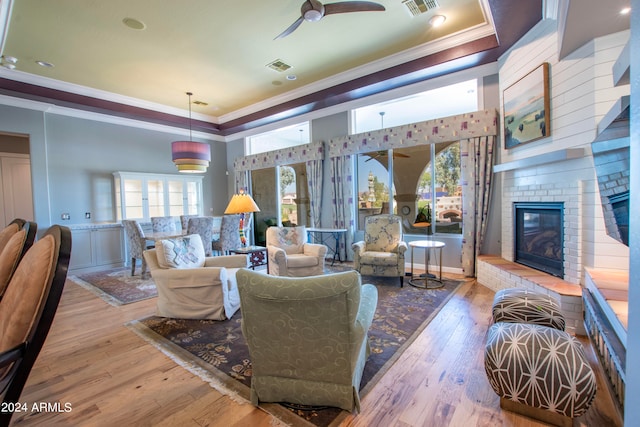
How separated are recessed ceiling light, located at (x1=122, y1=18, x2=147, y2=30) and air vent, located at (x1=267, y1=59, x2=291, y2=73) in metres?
1.68

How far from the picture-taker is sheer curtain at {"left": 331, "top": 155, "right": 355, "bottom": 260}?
545 centimetres

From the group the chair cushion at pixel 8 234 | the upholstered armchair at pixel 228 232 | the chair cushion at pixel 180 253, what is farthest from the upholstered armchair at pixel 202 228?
the chair cushion at pixel 8 234

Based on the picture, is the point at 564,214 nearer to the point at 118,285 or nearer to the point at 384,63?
the point at 384,63

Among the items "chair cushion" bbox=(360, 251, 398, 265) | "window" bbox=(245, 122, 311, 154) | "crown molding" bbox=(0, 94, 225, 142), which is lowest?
"chair cushion" bbox=(360, 251, 398, 265)

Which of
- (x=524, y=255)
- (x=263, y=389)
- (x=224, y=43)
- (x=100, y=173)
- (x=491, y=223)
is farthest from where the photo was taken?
(x=100, y=173)

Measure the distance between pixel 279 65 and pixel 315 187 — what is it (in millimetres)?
2300

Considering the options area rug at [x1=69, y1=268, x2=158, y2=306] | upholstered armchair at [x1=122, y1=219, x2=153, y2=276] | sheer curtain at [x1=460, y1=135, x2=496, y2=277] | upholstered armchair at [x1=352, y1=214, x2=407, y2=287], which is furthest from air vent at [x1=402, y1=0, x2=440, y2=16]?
upholstered armchair at [x1=122, y1=219, x2=153, y2=276]

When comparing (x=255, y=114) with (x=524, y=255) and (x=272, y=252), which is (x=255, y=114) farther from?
(x=524, y=255)

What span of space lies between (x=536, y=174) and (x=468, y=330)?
2.01 metres

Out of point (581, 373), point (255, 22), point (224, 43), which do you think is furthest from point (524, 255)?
point (224, 43)

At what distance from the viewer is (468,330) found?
261 cm

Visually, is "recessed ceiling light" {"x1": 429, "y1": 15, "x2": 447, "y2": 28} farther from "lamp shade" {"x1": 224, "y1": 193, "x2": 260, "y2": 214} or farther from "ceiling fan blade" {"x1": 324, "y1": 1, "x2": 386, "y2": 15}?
"lamp shade" {"x1": 224, "y1": 193, "x2": 260, "y2": 214}

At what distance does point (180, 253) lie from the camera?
315 cm

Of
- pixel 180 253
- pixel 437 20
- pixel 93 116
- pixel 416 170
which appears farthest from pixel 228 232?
pixel 437 20
